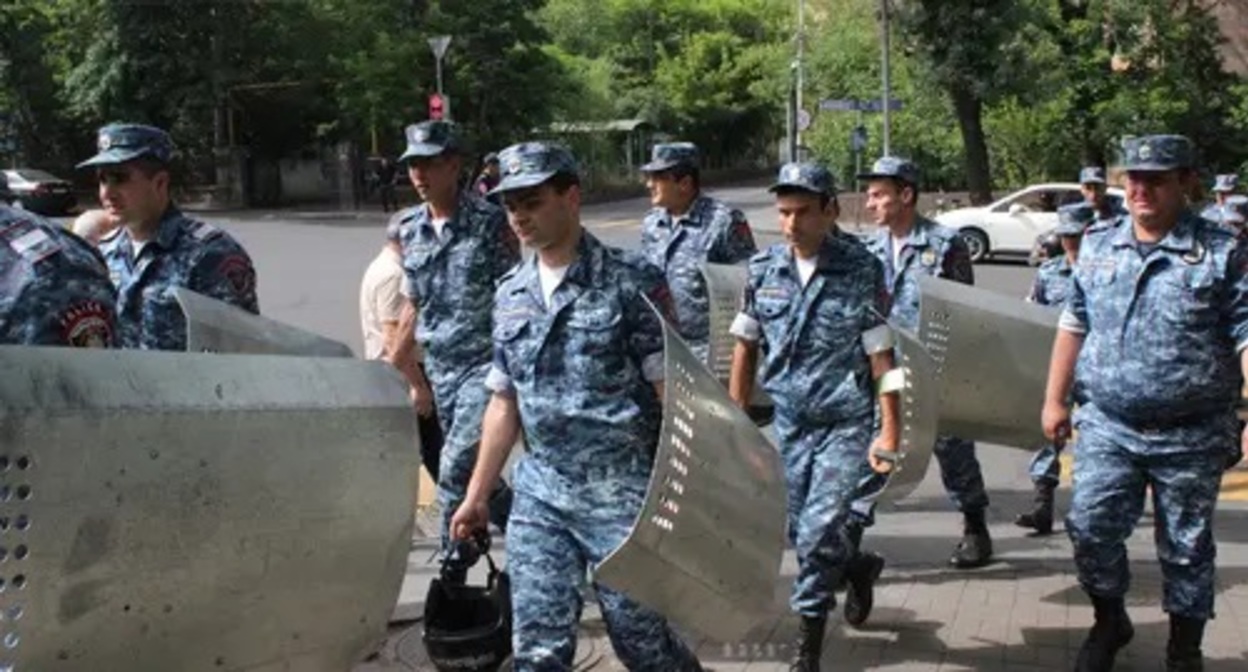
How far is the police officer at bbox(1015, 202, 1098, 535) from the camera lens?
6.45 meters

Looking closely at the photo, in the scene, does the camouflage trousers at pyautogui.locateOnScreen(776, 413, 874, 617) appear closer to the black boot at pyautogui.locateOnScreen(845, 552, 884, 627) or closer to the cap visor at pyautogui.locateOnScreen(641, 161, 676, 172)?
the black boot at pyautogui.locateOnScreen(845, 552, 884, 627)

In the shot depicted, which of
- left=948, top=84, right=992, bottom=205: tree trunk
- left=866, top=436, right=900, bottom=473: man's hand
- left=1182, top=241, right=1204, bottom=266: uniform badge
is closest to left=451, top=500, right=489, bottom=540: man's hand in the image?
left=866, top=436, right=900, bottom=473: man's hand

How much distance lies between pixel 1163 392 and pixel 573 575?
1.95 m

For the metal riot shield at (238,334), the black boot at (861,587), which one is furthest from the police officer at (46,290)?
the black boot at (861,587)

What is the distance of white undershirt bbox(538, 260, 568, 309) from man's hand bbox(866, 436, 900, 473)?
4.54 feet

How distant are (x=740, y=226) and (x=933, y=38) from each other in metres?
21.4

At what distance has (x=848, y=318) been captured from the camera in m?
4.46

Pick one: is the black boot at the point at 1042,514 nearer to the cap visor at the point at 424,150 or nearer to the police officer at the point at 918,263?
the police officer at the point at 918,263

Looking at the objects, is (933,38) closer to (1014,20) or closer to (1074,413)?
(1014,20)

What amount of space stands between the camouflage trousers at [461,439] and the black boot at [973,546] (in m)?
2.13

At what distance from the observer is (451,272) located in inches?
197

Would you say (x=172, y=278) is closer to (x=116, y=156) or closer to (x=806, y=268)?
(x=116, y=156)

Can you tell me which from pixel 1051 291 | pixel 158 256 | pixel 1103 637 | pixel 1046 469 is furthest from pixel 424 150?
pixel 1051 291

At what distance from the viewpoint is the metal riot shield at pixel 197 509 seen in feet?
7.23
